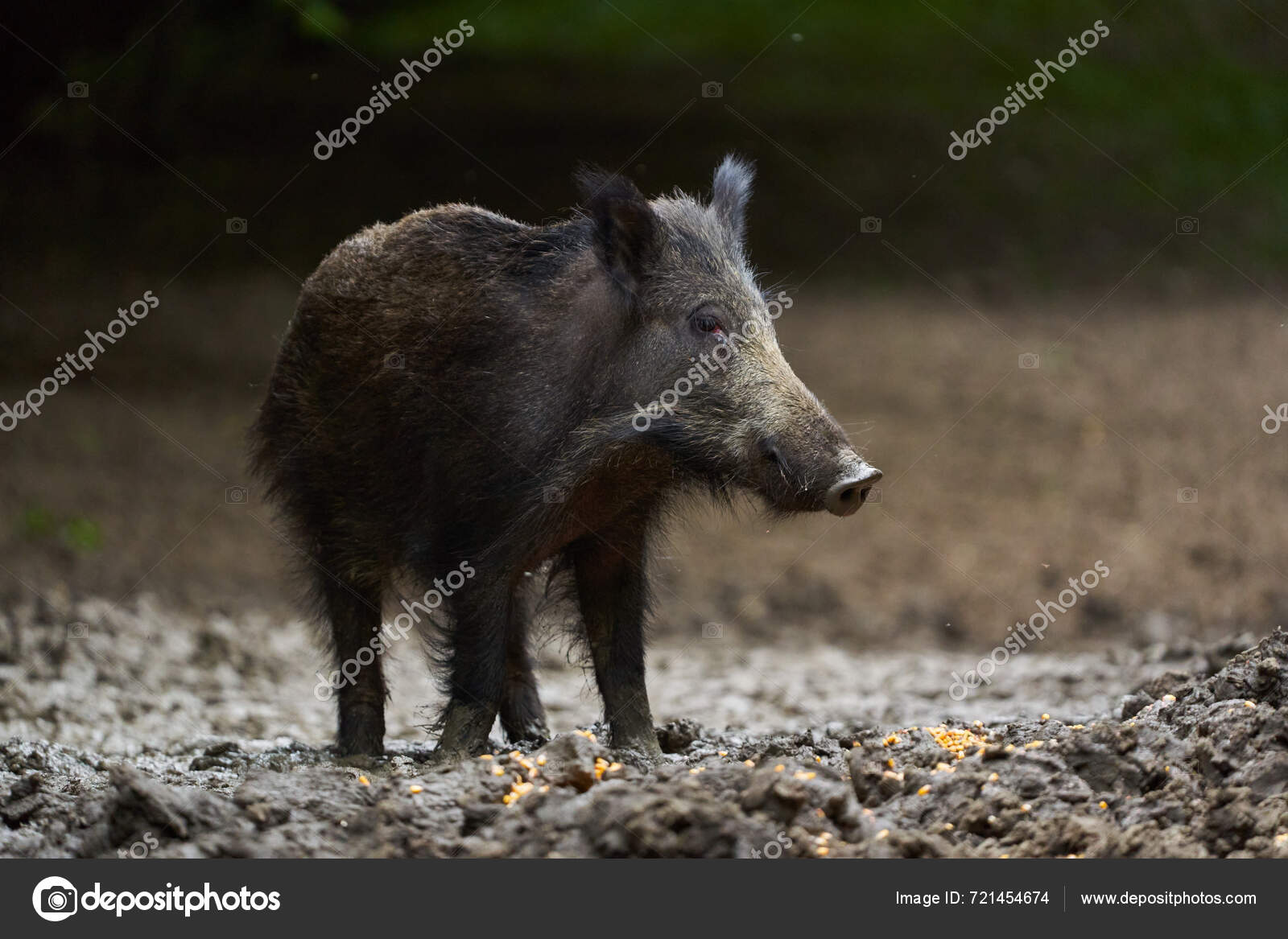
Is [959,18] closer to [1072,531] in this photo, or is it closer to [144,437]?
[1072,531]

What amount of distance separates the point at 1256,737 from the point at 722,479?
7.24 feet

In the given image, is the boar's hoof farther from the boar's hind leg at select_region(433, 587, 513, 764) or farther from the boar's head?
the boar's head

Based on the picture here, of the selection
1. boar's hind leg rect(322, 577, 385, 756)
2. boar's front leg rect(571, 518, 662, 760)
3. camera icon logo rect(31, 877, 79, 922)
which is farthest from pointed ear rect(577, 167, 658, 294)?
camera icon logo rect(31, 877, 79, 922)

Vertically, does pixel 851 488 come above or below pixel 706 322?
below

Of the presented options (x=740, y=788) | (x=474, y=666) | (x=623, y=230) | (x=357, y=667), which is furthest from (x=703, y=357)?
(x=357, y=667)

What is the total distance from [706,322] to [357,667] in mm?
2384

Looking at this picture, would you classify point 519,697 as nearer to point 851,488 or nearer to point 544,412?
point 544,412

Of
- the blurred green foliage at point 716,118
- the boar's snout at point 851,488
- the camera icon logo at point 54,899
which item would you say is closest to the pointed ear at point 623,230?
the boar's snout at point 851,488

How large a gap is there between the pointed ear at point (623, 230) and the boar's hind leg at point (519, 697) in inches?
75.2

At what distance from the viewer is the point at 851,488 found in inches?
213

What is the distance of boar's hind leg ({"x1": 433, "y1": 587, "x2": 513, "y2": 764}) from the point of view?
243 inches

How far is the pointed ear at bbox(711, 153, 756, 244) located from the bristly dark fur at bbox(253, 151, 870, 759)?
0.01 metres

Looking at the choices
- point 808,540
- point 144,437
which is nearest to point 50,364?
point 144,437

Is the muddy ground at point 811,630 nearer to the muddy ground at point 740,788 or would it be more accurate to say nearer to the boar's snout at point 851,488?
the muddy ground at point 740,788
